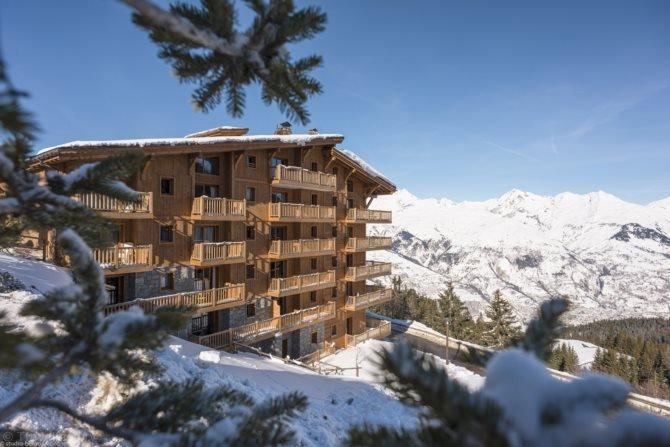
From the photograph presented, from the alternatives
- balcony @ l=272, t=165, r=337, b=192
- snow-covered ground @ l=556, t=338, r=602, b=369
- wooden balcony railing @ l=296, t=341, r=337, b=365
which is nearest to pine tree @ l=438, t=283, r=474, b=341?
wooden balcony railing @ l=296, t=341, r=337, b=365

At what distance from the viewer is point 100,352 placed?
185 centimetres

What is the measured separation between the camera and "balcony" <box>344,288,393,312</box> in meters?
26.5

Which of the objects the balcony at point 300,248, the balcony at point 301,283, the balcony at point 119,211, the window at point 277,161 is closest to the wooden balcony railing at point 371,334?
the balcony at point 301,283

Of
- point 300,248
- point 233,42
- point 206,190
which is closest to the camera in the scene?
point 233,42

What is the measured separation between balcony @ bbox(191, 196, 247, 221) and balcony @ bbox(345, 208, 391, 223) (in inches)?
380

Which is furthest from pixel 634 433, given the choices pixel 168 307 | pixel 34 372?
pixel 34 372

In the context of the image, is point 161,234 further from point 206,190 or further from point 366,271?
point 366,271

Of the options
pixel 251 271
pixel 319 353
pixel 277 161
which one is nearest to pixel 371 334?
pixel 319 353

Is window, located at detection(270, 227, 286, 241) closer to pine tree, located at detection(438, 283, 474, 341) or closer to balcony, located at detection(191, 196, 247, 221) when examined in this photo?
balcony, located at detection(191, 196, 247, 221)

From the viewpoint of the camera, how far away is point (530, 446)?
3.45 ft

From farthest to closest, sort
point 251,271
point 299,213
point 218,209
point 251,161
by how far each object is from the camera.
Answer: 1. point 299,213
2. point 251,271
3. point 251,161
4. point 218,209

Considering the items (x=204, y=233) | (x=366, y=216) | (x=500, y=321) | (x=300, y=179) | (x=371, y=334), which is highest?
(x=300, y=179)

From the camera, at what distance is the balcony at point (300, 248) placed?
20797mm

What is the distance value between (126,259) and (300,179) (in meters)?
10.2
